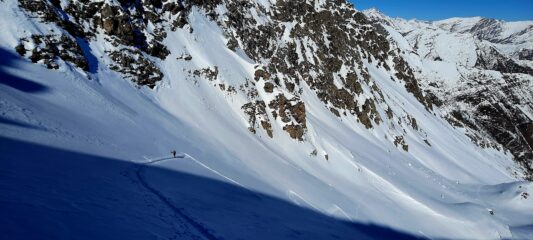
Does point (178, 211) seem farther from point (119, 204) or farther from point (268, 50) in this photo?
point (268, 50)

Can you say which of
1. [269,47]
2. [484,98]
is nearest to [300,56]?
[269,47]

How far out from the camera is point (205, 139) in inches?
1089

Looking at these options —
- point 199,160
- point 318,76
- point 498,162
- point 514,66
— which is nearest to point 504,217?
point 318,76

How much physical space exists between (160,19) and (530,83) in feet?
454

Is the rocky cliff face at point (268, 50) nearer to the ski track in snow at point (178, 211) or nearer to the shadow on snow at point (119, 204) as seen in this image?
the shadow on snow at point (119, 204)

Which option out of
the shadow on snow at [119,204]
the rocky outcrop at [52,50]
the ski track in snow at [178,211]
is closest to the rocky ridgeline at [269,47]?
Result: the rocky outcrop at [52,50]

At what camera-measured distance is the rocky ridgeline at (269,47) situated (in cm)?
2858

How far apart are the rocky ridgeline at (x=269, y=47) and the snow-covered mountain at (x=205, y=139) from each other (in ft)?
0.50

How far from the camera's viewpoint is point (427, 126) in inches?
2894

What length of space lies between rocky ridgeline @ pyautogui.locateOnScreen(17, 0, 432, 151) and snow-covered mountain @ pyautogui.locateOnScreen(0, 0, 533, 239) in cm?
15

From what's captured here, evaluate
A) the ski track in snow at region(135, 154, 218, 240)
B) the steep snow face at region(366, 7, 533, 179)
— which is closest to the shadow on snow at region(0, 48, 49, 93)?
the ski track in snow at region(135, 154, 218, 240)

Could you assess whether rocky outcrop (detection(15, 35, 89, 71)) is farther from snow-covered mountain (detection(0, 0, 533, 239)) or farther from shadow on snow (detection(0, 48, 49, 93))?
shadow on snow (detection(0, 48, 49, 93))

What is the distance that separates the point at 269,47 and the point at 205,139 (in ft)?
77.0

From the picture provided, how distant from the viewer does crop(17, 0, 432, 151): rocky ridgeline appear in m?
28.6
